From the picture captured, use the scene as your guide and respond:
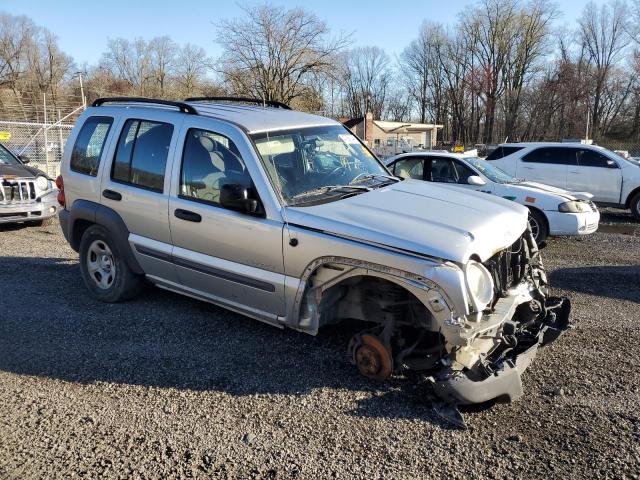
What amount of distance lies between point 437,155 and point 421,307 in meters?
6.52

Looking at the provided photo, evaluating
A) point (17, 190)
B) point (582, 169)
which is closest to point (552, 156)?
point (582, 169)

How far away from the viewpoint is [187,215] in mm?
4516

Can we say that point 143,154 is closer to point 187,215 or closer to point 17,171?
point 187,215

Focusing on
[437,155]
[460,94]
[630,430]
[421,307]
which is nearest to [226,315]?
[421,307]

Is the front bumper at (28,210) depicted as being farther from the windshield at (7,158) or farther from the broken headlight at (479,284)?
the broken headlight at (479,284)

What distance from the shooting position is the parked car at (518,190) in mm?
8633

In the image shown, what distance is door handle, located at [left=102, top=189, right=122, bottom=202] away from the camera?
5113mm

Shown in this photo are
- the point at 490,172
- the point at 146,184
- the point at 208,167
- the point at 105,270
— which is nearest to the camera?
the point at 208,167

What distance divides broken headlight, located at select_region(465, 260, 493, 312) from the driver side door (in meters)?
1.38

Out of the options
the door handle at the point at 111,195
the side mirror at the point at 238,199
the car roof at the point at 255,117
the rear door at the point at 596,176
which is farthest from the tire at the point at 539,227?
the door handle at the point at 111,195

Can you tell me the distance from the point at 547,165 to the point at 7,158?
11.7 m

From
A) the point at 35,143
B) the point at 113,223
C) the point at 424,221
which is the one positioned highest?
the point at 35,143

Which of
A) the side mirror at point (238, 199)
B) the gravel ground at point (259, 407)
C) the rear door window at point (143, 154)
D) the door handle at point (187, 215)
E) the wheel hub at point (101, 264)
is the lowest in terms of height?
the gravel ground at point (259, 407)

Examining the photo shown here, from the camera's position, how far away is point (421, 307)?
3.70m
